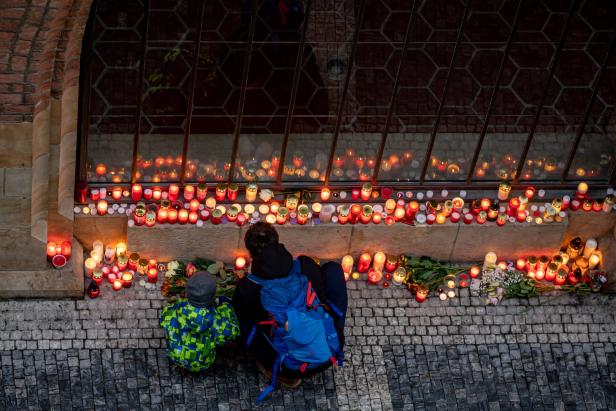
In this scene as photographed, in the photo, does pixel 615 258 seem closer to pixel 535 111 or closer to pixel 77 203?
pixel 535 111

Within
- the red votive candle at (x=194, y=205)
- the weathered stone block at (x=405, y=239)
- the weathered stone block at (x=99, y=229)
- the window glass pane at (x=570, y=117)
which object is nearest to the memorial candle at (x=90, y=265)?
the weathered stone block at (x=99, y=229)

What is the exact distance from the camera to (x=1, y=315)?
13570mm

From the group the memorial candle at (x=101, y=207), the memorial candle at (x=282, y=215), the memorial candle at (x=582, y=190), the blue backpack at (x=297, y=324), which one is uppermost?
the memorial candle at (x=582, y=190)

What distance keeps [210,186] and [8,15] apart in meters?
3.95

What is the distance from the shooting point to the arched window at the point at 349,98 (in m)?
13.7

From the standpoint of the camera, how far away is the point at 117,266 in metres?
14.0

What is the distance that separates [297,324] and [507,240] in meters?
3.66

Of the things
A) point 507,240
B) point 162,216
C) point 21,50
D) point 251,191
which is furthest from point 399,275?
point 21,50

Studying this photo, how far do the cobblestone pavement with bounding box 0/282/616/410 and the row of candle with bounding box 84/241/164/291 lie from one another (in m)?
0.16

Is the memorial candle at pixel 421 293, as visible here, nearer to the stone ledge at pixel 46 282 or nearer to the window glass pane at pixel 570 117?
the window glass pane at pixel 570 117

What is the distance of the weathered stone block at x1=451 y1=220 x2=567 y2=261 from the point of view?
567 inches

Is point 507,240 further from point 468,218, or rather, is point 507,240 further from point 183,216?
point 183,216

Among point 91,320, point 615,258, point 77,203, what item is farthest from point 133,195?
point 615,258

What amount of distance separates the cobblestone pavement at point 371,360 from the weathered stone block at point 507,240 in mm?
673
